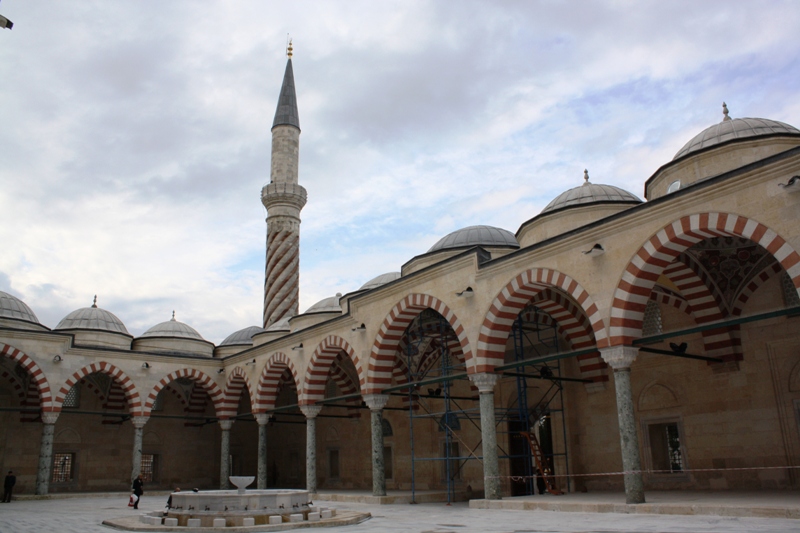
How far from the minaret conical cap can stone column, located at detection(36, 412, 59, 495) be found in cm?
1376

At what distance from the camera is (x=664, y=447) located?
12.9 metres

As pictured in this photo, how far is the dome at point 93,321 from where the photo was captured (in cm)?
2150

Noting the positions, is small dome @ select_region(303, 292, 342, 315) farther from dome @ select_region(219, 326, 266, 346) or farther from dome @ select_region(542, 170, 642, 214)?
dome @ select_region(542, 170, 642, 214)

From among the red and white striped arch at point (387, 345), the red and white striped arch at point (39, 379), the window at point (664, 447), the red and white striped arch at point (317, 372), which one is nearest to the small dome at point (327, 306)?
the red and white striped arch at point (317, 372)

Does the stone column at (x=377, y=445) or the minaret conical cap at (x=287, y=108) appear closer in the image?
the stone column at (x=377, y=445)

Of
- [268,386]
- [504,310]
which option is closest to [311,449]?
[268,386]

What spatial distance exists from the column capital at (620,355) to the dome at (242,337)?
53.8 ft

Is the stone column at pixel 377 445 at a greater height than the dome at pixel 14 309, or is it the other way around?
the dome at pixel 14 309

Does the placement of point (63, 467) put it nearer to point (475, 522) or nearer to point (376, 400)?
point (376, 400)

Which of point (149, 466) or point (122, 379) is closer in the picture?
point (122, 379)

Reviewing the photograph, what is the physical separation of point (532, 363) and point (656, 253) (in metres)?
2.97

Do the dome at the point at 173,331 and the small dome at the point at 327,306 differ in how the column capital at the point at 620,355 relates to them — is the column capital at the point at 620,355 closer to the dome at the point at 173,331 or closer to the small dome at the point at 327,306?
the small dome at the point at 327,306

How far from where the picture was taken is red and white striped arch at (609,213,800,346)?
28.3ft

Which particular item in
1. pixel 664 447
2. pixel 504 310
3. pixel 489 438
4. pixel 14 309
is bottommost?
pixel 664 447
